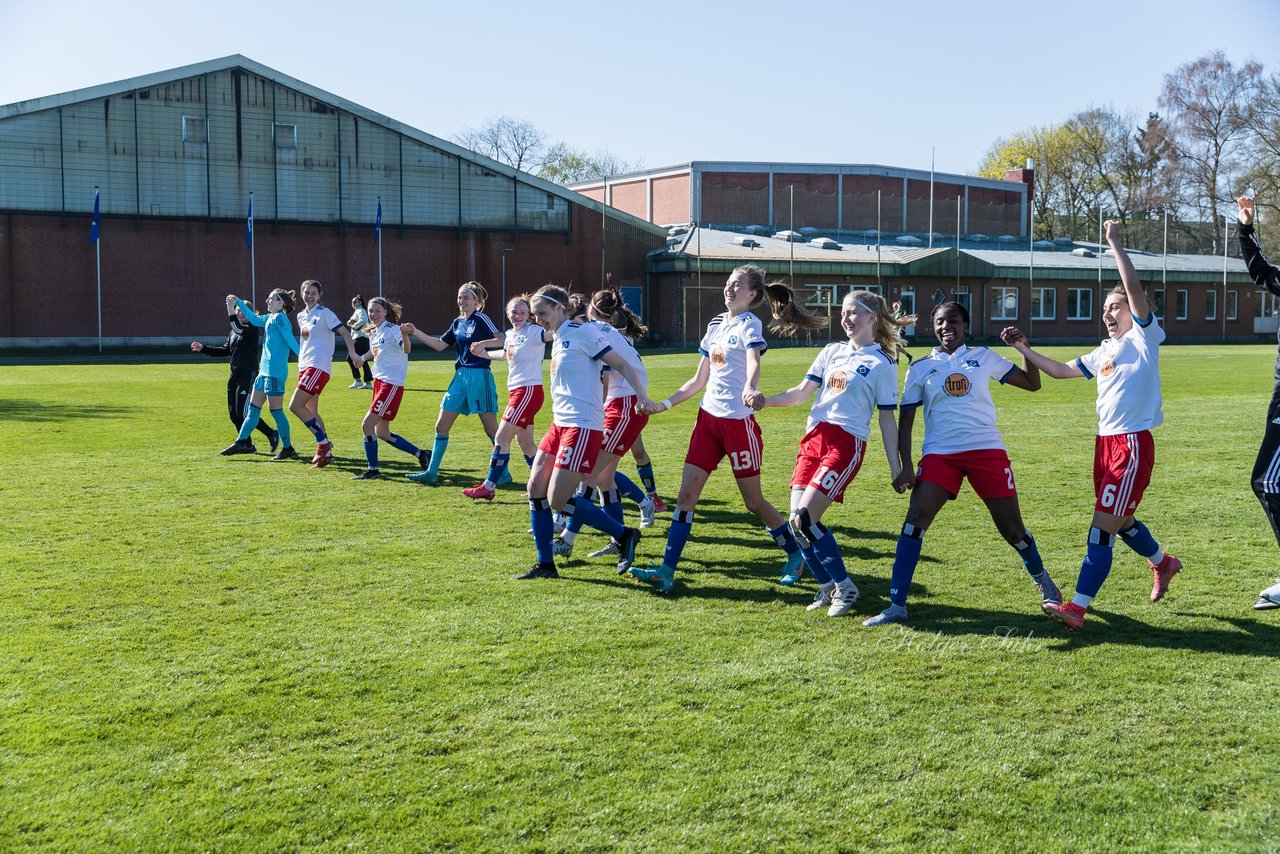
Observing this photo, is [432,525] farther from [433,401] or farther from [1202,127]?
[1202,127]

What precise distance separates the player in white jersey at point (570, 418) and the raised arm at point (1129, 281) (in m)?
2.80

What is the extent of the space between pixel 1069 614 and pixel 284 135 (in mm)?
41777

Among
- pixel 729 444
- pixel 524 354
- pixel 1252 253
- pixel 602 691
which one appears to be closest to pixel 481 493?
pixel 524 354

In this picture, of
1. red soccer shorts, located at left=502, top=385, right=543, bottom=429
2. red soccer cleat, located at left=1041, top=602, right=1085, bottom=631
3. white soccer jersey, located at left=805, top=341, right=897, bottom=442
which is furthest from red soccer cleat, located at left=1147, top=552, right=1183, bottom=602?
red soccer shorts, located at left=502, top=385, right=543, bottom=429

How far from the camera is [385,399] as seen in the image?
11.9m

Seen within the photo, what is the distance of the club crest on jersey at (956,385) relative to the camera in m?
6.15

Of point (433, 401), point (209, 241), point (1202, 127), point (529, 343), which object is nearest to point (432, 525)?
point (529, 343)

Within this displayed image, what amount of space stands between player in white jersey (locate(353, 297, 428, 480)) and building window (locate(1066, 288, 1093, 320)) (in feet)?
168

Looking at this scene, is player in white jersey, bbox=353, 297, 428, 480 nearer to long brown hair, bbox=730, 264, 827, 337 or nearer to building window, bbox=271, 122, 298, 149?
long brown hair, bbox=730, 264, 827, 337

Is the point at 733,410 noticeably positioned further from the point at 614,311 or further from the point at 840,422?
the point at 614,311

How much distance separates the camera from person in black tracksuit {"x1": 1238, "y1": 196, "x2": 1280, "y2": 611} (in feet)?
20.3

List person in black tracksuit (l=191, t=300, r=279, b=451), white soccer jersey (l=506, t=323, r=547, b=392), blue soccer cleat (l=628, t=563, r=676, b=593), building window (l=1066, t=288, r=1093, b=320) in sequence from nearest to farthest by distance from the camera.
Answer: blue soccer cleat (l=628, t=563, r=676, b=593) < white soccer jersey (l=506, t=323, r=547, b=392) < person in black tracksuit (l=191, t=300, r=279, b=451) < building window (l=1066, t=288, r=1093, b=320)

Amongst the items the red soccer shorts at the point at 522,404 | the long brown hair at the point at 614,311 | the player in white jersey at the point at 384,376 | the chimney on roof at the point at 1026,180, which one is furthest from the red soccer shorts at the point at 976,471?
the chimney on roof at the point at 1026,180

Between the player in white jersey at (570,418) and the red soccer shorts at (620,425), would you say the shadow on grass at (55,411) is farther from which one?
the player in white jersey at (570,418)
